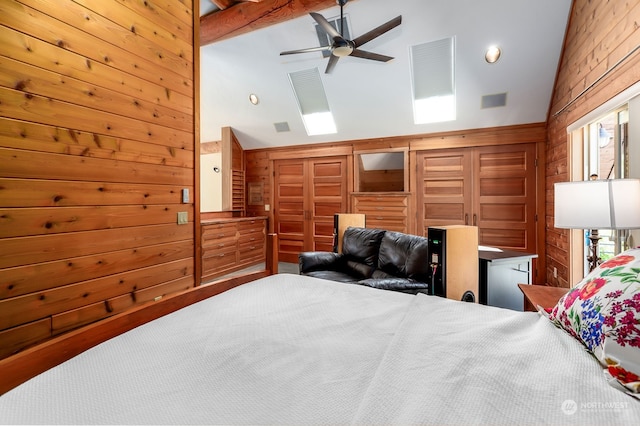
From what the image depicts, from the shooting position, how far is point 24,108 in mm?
1522

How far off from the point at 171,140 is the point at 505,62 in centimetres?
401

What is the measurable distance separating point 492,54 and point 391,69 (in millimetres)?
1234

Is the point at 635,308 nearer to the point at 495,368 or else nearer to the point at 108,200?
the point at 495,368

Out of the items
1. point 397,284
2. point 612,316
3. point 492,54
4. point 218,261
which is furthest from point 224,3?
point 612,316

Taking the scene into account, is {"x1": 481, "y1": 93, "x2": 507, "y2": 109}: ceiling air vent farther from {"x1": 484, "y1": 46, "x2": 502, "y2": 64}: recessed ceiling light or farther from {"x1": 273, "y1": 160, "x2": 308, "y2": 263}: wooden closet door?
{"x1": 273, "y1": 160, "x2": 308, "y2": 263}: wooden closet door

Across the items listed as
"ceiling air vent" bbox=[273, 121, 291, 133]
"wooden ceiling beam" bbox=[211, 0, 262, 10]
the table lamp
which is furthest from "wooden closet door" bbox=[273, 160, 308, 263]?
the table lamp

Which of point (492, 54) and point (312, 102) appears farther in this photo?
point (312, 102)

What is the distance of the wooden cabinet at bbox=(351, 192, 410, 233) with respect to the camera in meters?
5.12

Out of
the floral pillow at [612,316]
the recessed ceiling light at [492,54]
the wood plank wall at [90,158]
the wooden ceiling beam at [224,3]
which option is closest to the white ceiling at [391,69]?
the recessed ceiling light at [492,54]

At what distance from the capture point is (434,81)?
4.35 meters

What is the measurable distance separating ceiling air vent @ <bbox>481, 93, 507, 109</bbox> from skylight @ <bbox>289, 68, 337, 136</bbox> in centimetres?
237

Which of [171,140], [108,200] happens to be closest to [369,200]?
[171,140]

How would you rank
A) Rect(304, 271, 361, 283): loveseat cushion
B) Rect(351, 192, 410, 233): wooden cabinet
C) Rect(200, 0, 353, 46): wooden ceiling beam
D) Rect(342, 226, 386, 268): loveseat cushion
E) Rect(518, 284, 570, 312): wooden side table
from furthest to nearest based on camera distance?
1. Rect(351, 192, 410, 233): wooden cabinet
2. Rect(200, 0, 353, 46): wooden ceiling beam
3. Rect(342, 226, 386, 268): loveseat cushion
4. Rect(304, 271, 361, 283): loveseat cushion
5. Rect(518, 284, 570, 312): wooden side table

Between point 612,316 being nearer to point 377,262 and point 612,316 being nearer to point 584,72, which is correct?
point 377,262
